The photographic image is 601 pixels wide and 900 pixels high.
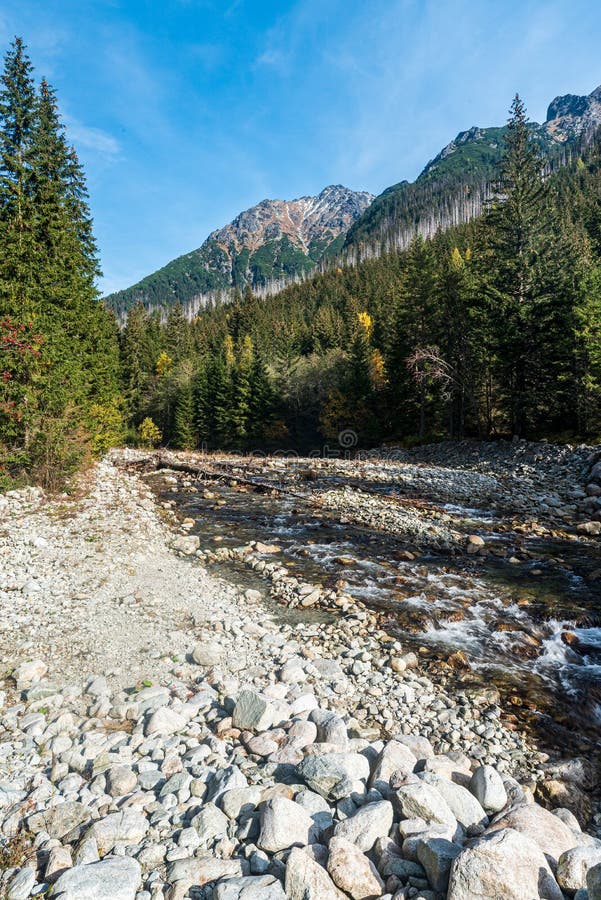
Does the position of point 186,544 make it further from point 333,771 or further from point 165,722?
point 333,771

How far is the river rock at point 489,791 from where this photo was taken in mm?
3574

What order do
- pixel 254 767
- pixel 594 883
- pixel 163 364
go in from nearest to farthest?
1. pixel 594 883
2. pixel 254 767
3. pixel 163 364

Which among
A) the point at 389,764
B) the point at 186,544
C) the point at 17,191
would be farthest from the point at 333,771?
the point at 17,191

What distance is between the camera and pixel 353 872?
2.76 m

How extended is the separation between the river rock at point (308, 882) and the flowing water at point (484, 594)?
3.54 meters

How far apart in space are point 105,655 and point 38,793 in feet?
8.67

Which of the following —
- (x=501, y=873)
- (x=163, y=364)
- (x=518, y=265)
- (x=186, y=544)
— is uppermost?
(x=163, y=364)

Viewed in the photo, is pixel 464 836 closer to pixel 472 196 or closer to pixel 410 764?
pixel 410 764

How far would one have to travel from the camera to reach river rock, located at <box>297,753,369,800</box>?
363 centimetres

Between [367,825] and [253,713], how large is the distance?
1842 mm

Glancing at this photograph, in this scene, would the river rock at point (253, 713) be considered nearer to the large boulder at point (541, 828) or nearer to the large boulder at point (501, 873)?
the large boulder at point (541, 828)

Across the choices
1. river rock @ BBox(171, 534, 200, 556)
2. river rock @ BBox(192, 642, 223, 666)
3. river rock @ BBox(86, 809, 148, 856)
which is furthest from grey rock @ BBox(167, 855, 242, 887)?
river rock @ BBox(171, 534, 200, 556)

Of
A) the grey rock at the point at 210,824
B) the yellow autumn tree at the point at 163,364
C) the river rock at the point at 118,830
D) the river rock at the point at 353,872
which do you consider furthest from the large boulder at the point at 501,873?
the yellow autumn tree at the point at 163,364

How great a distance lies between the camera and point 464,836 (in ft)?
10.6
